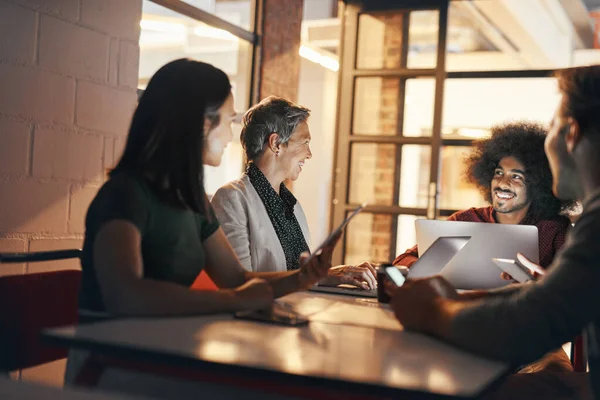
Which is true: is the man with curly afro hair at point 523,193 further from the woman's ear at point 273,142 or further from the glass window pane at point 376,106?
the glass window pane at point 376,106

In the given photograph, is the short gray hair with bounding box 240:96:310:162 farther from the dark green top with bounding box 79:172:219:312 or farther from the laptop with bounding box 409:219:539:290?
the dark green top with bounding box 79:172:219:312

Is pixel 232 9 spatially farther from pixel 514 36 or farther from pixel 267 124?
pixel 514 36

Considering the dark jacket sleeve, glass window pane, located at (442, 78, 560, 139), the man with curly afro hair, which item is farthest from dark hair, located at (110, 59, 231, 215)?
glass window pane, located at (442, 78, 560, 139)

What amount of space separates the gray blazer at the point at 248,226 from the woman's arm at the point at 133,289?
3.34 ft

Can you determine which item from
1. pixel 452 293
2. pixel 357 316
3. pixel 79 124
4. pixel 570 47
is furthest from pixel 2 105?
pixel 570 47

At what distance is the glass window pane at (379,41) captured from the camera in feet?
19.6

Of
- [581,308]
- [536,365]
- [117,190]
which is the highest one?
[117,190]

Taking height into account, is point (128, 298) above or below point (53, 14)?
below

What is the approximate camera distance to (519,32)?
743cm

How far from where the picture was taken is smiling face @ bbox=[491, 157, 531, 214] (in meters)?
3.42

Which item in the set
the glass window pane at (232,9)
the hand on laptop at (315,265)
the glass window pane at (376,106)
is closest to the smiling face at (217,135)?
the hand on laptop at (315,265)

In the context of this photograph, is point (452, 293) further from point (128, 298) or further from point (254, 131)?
point (254, 131)

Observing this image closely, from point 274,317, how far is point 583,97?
82cm

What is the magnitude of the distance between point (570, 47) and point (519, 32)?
2.12m
